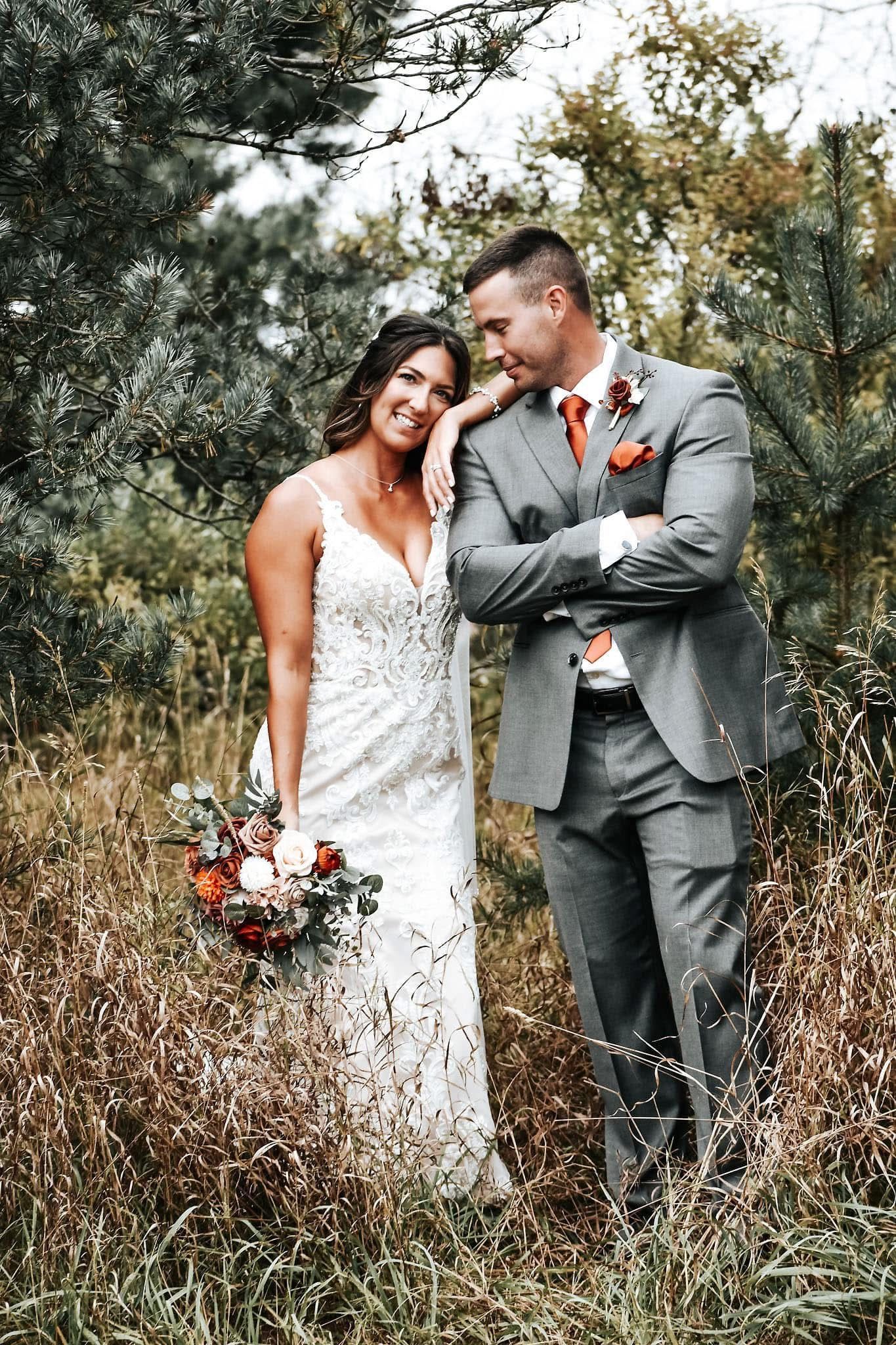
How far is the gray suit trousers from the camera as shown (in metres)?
3.00

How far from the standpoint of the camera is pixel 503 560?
302cm

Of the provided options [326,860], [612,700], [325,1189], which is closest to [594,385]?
[612,700]

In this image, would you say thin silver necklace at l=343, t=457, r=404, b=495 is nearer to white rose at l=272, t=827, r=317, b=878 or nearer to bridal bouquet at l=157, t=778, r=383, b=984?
bridal bouquet at l=157, t=778, r=383, b=984

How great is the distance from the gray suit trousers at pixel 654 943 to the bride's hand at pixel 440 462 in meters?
0.64

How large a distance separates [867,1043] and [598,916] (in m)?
0.70

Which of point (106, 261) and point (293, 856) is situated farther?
point (106, 261)

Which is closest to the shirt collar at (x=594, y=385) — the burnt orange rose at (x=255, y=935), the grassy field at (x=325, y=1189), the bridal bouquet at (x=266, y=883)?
the grassy field at (x=325, y=1189)

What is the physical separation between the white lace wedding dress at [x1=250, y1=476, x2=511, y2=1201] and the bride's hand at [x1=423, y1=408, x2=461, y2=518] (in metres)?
0.15

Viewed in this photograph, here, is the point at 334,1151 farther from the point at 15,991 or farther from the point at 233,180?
the point at 233,180

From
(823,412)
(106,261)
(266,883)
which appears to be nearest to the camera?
(266,883)

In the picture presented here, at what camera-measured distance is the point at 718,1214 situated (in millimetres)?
2719

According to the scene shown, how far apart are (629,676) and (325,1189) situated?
4.41 ft

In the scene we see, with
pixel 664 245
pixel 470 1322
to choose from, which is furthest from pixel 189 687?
pixel 470 1322

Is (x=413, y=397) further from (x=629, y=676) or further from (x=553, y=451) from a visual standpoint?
(x=629, y=676)
